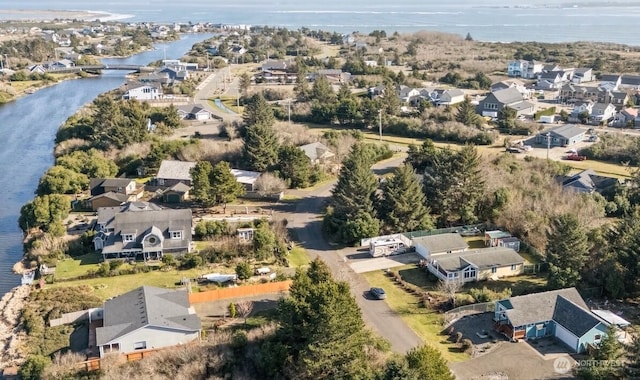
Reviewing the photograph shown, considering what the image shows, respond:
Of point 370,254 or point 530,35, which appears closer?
point 370,254

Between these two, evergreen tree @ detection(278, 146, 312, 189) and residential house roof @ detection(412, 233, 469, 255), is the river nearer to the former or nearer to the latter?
evergreen tree @ detection(278, 146, 312, 189)

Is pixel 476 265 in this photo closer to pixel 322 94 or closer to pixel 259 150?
pixel 259 150

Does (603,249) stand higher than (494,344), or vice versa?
(603,249)

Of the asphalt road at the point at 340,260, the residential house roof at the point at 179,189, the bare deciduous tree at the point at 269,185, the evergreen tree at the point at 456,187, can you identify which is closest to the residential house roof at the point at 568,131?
the asphalt road at the point at 340,260

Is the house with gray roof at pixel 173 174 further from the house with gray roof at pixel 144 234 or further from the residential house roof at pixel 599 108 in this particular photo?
the residential house roof at pixel 599 108

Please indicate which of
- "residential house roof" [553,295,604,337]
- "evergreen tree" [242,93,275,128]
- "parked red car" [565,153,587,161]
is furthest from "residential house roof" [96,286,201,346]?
"parked red car" [565,153,587,161]

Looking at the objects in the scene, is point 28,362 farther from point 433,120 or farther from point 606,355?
point 433,120

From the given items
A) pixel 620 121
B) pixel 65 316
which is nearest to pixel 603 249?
pixel 65 316

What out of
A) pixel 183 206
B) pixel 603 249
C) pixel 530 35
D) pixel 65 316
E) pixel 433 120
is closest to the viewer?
pixel 65 316
